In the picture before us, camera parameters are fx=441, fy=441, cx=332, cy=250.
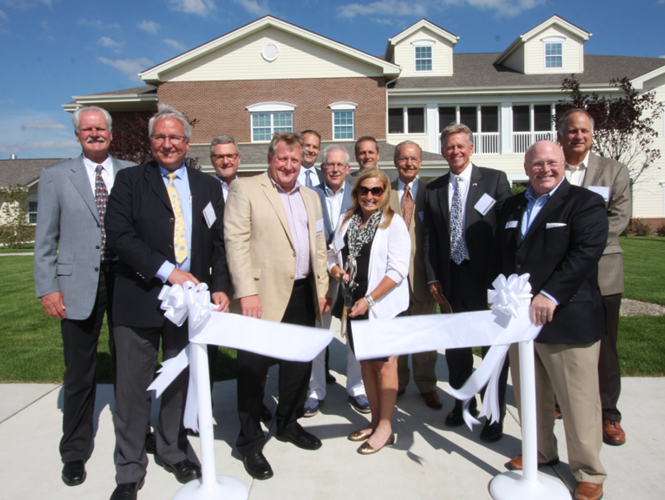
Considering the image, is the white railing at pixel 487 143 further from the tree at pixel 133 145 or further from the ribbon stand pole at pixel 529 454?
the ribbon stand pole at pixel 529 454

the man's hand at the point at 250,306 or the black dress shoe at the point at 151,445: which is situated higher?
the man's hand at the point at 250,306

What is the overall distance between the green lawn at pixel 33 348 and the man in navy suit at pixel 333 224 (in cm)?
125

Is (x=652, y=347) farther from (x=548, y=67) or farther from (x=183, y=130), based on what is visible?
(x=548, y=67)

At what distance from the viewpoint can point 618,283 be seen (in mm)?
3338

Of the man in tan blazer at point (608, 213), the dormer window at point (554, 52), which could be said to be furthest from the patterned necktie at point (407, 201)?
the dormer window at point (554, 52)

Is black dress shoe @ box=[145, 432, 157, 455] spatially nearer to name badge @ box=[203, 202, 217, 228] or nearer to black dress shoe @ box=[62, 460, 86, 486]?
black dress shoe @ box=[62, 460, 86, 486]

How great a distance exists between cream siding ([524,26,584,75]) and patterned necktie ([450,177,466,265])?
21.3 meters

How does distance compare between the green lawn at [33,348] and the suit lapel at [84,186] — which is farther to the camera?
the green lawn at [33,348]

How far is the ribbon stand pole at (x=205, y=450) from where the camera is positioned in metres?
2.61

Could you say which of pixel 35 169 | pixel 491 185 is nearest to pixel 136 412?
pixel 491 185

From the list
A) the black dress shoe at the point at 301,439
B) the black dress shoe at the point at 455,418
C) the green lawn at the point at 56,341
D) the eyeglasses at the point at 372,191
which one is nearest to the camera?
the eyeglasses at the point at 372,191

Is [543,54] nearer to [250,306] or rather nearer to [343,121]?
[343,121]

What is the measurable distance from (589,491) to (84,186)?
147 inches

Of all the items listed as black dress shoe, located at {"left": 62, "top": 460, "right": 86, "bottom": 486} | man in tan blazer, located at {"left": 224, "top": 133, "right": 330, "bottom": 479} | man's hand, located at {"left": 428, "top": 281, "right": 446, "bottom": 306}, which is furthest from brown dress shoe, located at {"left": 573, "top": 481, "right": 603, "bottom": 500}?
black dress shoe, located at {"left": 62, "top": 460, "right": 86, "bottom": 486}
